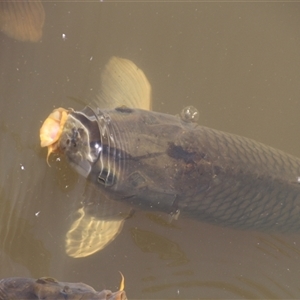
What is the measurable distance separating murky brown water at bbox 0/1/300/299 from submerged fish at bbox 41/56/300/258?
1.62 feet

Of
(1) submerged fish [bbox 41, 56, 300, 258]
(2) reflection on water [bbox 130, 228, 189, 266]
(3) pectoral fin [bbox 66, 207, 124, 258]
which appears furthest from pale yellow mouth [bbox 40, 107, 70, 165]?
(2) reflection on water [bbox 130, 228, 189, 266]

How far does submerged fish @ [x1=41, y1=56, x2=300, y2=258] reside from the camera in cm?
271

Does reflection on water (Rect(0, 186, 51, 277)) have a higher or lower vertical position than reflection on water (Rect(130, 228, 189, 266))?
Answer: lower

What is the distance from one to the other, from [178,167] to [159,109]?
931 mm

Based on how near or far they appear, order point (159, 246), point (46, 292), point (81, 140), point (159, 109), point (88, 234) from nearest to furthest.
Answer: point (46, 292)
point (81, 140)
point (88, 234)
point (159, 246)
point (159, 109)

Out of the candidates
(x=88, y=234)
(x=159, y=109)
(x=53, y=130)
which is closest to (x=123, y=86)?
(x=159, y=109)

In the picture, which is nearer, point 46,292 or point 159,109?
point 46,292

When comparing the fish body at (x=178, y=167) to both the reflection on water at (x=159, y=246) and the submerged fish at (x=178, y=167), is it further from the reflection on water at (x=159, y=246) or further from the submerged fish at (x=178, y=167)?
the reflection on water at (x=159, y=246)

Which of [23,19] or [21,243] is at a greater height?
[23,19]

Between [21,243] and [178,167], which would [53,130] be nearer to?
[178,167]

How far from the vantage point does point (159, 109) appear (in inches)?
141

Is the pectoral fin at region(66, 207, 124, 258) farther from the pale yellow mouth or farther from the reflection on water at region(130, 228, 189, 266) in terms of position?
the pale yellow mouth

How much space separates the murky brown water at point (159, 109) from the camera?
331cm

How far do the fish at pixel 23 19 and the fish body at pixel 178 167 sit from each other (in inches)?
39.0
